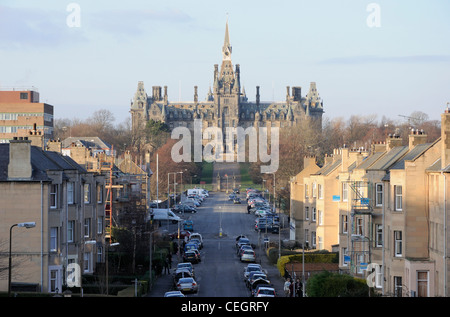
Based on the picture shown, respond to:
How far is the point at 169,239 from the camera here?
76.9 meters

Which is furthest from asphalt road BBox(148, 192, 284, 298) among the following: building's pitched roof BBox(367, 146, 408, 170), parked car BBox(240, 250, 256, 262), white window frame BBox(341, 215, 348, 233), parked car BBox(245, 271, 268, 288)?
building's pitched roof BBox(367, 146, 408, 170)

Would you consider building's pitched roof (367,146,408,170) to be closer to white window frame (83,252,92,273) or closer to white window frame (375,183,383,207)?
white window frame (375,183,383,207)

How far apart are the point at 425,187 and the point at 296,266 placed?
18797mm

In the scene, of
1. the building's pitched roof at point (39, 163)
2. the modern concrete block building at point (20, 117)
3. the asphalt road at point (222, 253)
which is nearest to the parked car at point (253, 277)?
the asphalt road at point (222, 253)

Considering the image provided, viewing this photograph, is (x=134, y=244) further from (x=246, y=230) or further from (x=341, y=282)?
(x=246, y=230)

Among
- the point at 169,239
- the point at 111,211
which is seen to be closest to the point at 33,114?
the point at 169,239

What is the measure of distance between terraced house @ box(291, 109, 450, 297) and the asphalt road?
248 inches

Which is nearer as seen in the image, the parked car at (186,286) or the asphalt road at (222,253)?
the parked car at (186,286)

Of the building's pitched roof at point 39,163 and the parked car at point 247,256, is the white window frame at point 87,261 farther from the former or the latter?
the parked car at point 247,256

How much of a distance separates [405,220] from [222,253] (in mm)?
36807

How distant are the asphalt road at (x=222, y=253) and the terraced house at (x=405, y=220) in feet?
20.7

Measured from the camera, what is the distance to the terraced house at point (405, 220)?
111 ft

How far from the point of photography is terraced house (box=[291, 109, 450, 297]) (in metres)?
33.9

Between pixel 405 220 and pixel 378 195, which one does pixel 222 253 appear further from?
pixel 405 220
